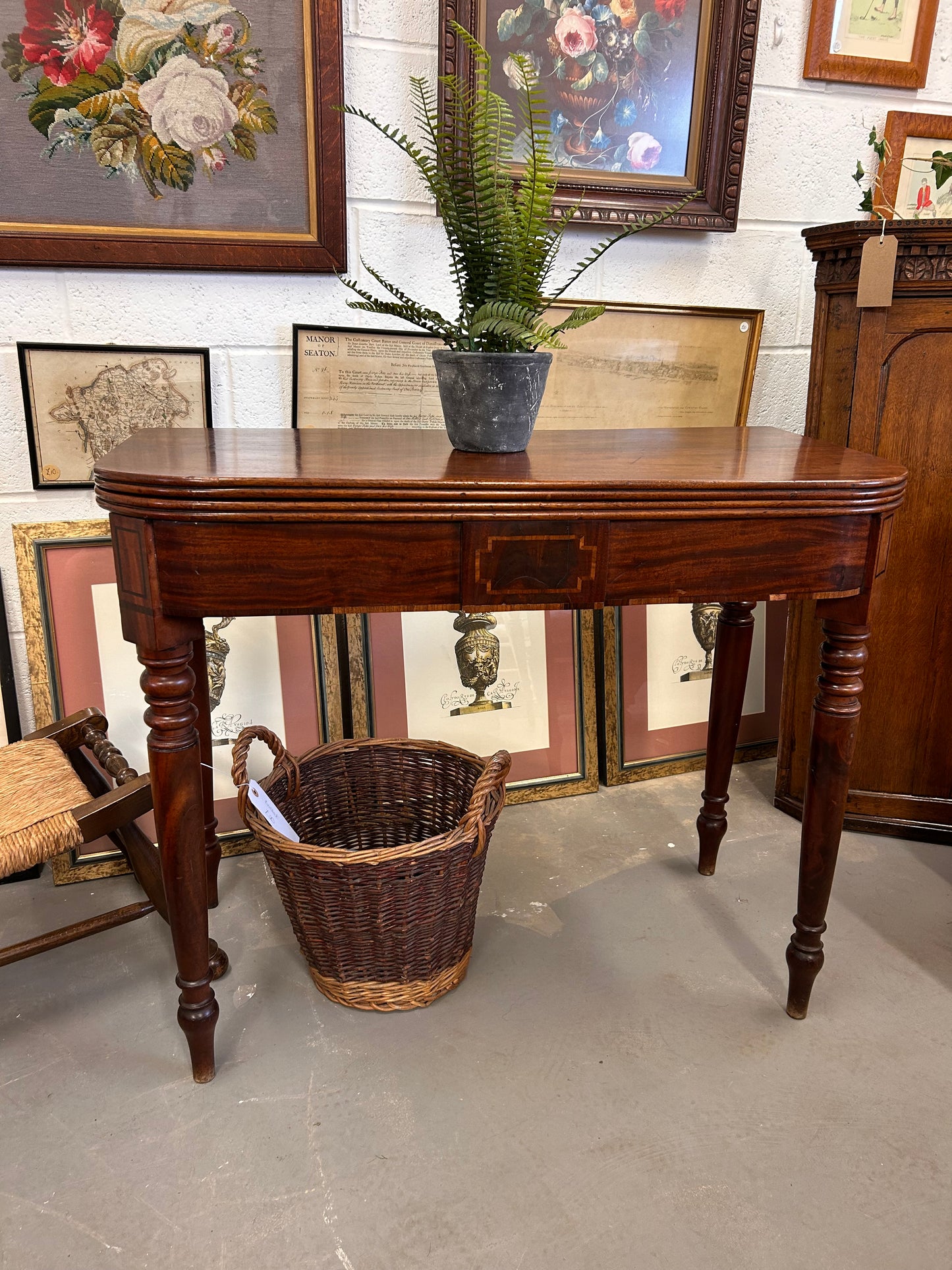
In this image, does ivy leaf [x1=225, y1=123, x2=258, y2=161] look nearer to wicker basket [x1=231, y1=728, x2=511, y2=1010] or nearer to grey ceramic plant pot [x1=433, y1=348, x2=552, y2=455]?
grey ceramic plant pot [x1=433, y1=348, x2=552, y2=455]

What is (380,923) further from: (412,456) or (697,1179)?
(412,456)

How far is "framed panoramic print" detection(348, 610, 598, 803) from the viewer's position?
7.84 feet

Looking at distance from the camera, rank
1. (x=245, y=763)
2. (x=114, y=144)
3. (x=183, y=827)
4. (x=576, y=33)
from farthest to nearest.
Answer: (x=576, y=33), (x=114, y=144), (x=245, y=763), (x=183, y=827)

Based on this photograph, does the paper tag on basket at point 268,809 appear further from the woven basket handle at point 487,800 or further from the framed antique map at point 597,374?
the framed antique map at point 597,374

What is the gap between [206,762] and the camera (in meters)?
1.92

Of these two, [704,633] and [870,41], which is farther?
[704,633]

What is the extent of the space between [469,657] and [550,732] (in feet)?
1.04

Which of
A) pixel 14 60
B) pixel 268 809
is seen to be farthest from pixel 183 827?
pixel 14 60

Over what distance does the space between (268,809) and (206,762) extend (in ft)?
0.88

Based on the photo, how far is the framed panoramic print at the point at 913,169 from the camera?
2.35m

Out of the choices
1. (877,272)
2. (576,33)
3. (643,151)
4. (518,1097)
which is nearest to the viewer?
(518,1097)

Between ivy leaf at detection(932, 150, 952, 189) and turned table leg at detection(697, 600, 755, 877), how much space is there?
1.04m

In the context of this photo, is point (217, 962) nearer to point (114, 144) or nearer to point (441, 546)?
point (441, 546)

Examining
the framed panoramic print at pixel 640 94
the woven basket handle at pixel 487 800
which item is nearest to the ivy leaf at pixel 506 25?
the framed panoramic print at pixel 640 94
